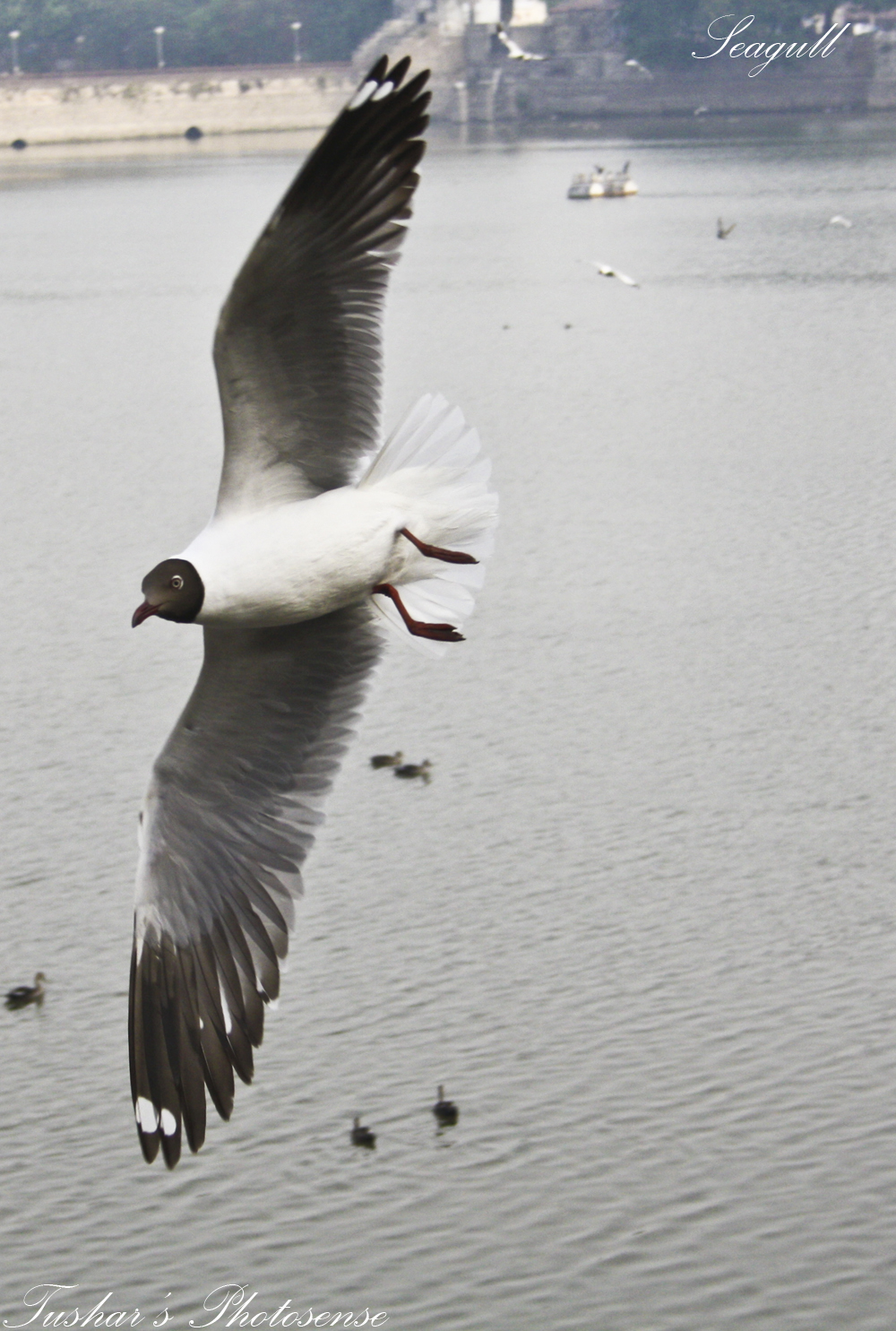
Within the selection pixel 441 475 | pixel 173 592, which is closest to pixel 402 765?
pixel 441 475

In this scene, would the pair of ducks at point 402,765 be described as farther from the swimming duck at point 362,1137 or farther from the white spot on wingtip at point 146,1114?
the white spot on wingtip at point 146,1114

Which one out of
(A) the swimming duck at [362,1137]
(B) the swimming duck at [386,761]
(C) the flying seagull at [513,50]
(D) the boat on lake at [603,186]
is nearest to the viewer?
(A) the swimming duck at [362,1137]

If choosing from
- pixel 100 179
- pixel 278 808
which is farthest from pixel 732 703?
pixel 100 179

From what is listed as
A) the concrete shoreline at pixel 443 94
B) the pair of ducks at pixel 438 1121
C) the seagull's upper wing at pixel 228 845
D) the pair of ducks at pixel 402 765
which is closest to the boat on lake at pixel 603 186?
the concrete shoreline at pixel 443 94

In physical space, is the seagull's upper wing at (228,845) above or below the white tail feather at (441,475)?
below

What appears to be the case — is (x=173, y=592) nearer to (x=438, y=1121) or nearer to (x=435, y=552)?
(x=435, y=552)

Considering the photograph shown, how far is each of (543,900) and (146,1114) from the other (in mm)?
10620

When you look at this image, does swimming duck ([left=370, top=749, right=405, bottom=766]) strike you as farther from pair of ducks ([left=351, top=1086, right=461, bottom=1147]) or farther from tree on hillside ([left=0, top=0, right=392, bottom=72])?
tree on hillside ([left=0, top=0, right=392, bottom=72])

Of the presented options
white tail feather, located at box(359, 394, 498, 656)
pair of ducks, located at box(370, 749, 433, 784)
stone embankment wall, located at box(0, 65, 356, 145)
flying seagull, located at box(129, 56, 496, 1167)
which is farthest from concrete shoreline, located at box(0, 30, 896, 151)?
white tail feather, located at box(359, 394, 498, 656)

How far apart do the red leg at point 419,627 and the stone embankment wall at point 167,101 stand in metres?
115

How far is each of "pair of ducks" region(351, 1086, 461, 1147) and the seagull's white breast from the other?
25.4ft

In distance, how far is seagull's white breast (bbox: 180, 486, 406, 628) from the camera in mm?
7145

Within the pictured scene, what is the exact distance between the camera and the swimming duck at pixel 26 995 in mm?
16312

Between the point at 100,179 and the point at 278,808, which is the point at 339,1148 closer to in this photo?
the point at 278,808
